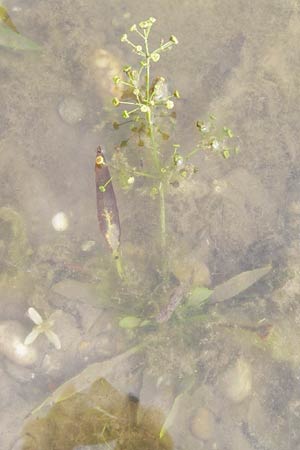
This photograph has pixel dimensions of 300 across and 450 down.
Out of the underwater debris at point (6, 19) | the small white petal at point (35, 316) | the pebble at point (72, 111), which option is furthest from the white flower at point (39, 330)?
the underwater debris at point (6, 19)

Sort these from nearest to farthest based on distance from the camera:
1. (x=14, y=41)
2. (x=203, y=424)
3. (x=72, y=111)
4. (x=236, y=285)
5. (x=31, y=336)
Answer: (x=203, y=424)
(x=31, y=336)
(x=236, y=285)
(x=72, y=111)
(x=14, y=41)

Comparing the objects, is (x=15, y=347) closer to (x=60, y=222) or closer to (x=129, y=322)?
(x=129, y=322)

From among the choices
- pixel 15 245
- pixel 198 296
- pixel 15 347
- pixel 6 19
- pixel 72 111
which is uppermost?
pixel 6 19

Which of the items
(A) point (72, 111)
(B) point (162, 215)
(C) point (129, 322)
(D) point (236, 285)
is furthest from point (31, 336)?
(A) point (72, 111)

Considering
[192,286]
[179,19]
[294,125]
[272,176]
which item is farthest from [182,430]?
[179,19]

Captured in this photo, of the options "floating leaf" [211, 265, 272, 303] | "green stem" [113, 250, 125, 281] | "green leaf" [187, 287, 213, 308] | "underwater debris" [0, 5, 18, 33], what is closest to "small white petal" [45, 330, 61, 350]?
"green stem" [113, 250, 125, 281]

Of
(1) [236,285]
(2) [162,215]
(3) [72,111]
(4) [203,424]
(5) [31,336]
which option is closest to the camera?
(2) [162,215]

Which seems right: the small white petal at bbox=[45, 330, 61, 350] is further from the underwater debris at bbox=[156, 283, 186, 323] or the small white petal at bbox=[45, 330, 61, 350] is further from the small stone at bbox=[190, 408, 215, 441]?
the small stone at bbox=[190, 408, 215, 441]
